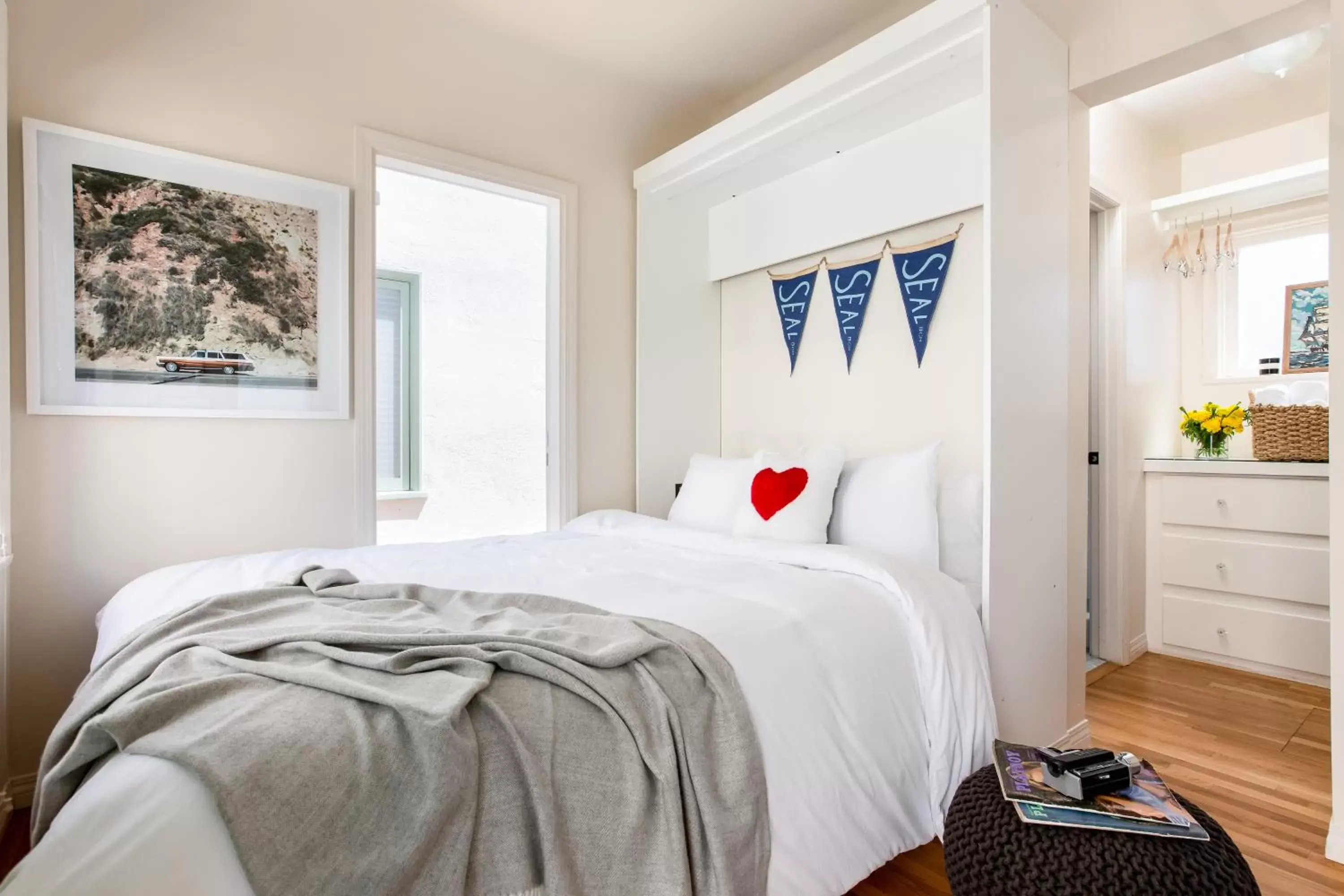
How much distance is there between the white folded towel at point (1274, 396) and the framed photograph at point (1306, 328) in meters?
0.16

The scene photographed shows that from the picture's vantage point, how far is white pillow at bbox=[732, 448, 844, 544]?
89.3 inches

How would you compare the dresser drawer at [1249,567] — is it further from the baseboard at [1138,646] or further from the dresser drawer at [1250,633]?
the baseboard at [1138,646]

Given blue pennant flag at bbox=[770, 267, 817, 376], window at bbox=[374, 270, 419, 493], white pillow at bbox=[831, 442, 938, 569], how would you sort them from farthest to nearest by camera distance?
window at bbox=[374, 270, 419, 493]
blue pennant flag at bbox=[770, 267, 817, 376]
white pillow at bbox=[831, 442, 938, 569]

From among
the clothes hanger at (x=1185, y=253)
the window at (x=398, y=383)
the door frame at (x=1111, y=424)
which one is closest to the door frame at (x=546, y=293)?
the window at (x=398, y=383)

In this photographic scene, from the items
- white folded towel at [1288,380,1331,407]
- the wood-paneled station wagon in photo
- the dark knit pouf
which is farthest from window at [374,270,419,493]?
white folded towel at [1288,380,1331,407]

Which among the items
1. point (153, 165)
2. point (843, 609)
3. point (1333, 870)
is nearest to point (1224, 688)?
point (1333, 870)

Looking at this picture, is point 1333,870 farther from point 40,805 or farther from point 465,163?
point 465,163

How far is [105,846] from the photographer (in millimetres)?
741

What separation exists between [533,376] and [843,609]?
3.53 meters

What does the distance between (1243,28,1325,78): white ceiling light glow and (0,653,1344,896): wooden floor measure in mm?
2257

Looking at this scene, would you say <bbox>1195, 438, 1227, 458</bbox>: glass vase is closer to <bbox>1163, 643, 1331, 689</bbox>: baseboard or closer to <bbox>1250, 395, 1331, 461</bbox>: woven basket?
<bbox>1250, 395, 1331, 461</bbox>: woven basket

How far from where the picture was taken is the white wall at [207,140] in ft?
6.61

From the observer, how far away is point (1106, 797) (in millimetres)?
1246

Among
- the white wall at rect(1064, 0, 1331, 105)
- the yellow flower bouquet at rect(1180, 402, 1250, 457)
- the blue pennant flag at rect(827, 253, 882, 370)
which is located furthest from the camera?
the yellow flower bouquet at rect(1180, 402, 1250, 457)
